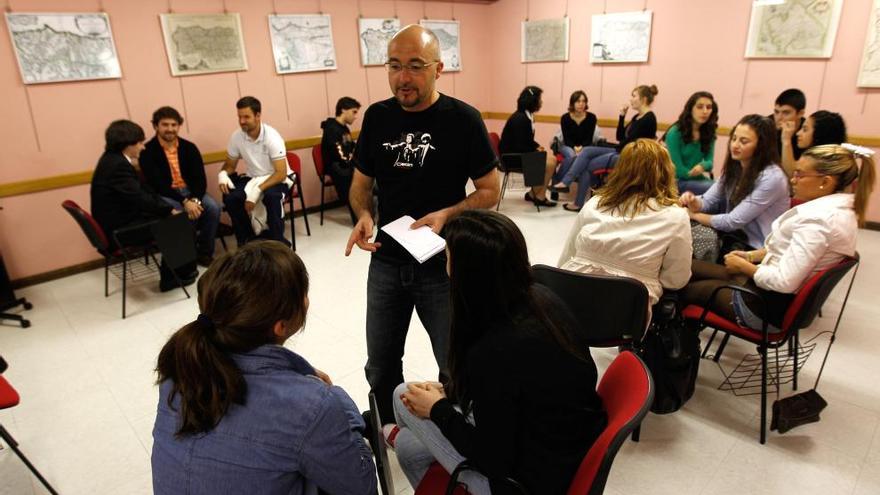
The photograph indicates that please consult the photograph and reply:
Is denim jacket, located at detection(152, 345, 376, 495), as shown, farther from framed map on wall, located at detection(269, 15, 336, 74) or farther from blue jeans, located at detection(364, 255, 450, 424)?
framed map on wall, located at detection(269, 15, 336, 74)

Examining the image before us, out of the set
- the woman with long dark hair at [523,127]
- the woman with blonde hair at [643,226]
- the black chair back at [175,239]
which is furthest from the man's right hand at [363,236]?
the woman with long dark hair at [523,127]

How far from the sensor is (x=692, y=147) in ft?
13.7

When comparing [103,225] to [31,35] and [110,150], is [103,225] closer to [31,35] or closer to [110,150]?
[110,150]

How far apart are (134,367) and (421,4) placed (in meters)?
5.25

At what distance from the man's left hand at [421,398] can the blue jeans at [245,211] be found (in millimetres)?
3202

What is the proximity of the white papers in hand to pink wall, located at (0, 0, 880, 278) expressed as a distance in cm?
371

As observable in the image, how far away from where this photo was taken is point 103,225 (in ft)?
11.3

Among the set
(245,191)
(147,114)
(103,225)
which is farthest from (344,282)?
(147,114)

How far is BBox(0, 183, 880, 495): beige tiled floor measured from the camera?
1.92 metres

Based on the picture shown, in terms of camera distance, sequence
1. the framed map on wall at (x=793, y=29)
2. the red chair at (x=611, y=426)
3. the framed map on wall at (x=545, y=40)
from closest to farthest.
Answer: the red chair at (x=611, y=426) → the framed map on wall at (x=793, y=29) → the framed map on wall at (x=545, y=40)

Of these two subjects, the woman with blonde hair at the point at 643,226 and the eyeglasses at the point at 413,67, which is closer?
the eyeglasses at the point at 413,67

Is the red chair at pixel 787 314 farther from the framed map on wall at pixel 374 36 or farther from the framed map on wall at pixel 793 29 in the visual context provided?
the framed map on wall at pixel 374 36

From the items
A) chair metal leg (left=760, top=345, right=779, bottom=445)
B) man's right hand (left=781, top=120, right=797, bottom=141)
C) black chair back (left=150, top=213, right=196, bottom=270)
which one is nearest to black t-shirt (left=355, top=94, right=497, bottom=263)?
chair metal leg (left=760, top=345, right=779, bottom=445)

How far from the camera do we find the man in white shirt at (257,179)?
4223 mm
